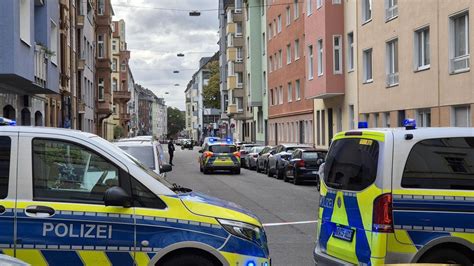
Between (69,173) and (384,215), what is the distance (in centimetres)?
298

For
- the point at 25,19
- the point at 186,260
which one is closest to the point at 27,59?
the point at 25,19

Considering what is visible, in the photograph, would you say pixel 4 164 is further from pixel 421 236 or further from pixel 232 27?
pixel 232 27

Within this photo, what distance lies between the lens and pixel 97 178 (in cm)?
554

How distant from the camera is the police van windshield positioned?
609cm

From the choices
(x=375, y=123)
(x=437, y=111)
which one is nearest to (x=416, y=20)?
(x=437, y=111)

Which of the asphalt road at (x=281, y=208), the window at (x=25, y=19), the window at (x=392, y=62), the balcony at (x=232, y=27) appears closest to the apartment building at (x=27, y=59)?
the window at (x=25, y=19)

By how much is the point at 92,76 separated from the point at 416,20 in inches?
1165

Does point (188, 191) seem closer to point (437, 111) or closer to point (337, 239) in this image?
point (337, 239)

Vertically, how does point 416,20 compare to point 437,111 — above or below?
above

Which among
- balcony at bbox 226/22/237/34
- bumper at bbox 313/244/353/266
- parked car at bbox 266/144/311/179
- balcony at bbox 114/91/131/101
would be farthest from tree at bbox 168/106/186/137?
bumper at bbox 313/244/353/266

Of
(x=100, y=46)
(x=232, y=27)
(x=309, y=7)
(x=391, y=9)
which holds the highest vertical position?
(x=232, y=27)

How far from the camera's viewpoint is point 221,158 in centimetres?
3058

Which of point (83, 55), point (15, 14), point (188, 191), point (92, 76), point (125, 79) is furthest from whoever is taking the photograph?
point (125, 79)

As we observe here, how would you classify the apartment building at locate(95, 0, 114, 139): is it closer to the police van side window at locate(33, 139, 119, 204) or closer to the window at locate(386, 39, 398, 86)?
the window at locate(386, 39, 398, 86)
